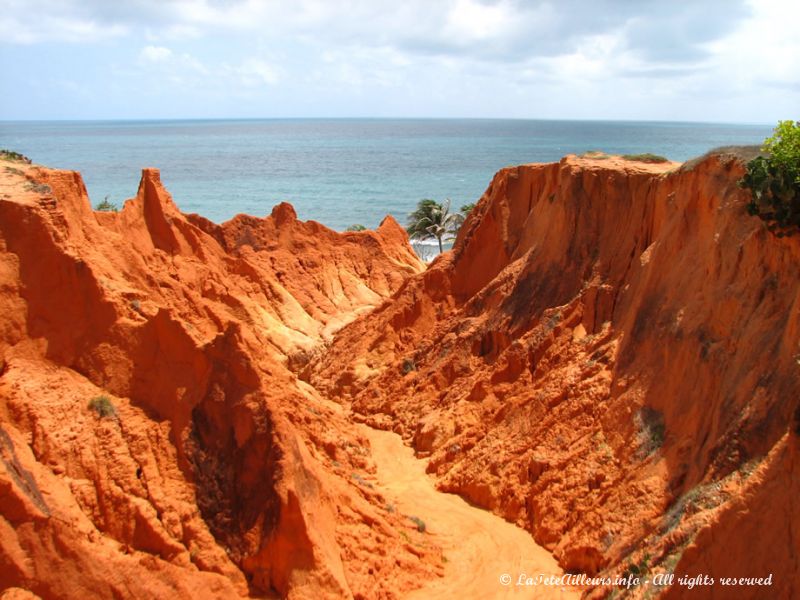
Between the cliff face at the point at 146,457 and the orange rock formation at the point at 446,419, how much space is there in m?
0.04

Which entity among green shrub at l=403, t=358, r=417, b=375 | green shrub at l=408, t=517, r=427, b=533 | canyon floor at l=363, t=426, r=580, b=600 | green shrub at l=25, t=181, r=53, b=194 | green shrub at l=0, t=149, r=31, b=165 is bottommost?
canyon floor at l=363, t=426, r=580, b=600

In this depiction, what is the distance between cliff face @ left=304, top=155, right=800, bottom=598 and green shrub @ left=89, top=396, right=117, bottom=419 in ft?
26.0

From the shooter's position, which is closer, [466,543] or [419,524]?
[419,524]

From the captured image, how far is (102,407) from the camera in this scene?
13.4 metres

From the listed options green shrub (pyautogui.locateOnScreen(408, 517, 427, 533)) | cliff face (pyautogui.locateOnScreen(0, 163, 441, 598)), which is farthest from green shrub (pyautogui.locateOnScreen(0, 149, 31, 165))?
green shrub (pyautogui.locateOnScreen(408, 517, 427, 533))

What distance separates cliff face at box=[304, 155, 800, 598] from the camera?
37.8 ft

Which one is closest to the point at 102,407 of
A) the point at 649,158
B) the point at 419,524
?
the point at 419,524

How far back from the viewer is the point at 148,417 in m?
13.8

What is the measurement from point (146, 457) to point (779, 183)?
37.6 ft

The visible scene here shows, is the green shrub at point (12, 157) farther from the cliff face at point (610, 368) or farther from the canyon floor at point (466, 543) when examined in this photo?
the canyon floor at point (466, 543)

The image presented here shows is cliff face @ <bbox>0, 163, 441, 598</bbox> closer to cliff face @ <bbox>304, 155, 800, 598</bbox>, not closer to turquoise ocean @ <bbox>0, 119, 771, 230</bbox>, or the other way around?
cliff face @ <bbox>304, 155, 800, 598</bbox>

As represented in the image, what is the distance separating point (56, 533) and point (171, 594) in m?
1.81

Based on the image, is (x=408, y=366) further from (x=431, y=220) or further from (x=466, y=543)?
(x=431, y=220)

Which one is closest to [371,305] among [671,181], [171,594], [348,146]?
[671,181]
